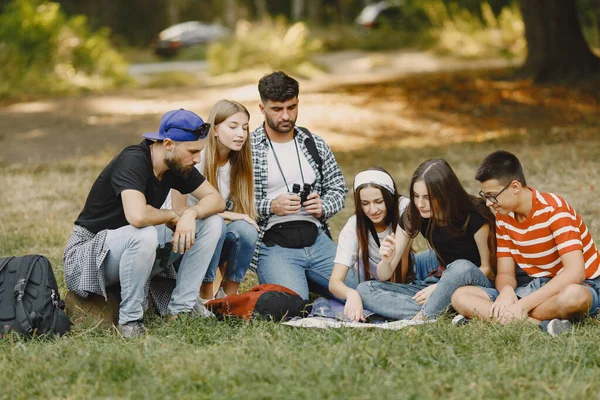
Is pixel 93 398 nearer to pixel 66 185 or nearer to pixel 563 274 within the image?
pixel 563 274

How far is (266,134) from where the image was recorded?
222 inches

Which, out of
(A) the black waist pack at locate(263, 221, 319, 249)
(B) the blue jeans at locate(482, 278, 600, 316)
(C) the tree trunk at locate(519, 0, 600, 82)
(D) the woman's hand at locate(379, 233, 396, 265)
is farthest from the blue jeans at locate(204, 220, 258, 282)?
(C) the tree trunk at locate(519, 0, 600, 82)

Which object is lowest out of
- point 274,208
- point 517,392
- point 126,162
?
point 517,392

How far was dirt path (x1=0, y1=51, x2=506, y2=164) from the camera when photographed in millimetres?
12695

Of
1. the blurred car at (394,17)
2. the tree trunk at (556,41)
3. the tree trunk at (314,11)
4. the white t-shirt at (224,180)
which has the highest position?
the tree trunk at (314,11)

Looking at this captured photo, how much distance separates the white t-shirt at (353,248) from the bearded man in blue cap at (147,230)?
77 centimetres

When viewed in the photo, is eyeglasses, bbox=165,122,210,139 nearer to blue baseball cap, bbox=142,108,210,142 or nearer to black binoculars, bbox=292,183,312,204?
blue baseball cap, bbox=142,108,210,142

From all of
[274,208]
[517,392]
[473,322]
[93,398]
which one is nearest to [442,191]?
[473,322]

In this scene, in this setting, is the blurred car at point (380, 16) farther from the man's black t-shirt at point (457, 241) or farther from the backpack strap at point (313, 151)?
the man's black t-shirt at point (457, 241)

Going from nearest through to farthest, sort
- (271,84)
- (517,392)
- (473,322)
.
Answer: (517,392) < (473,322) < (271,84)

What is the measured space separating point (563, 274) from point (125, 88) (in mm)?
15612

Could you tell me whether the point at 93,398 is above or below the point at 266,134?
below

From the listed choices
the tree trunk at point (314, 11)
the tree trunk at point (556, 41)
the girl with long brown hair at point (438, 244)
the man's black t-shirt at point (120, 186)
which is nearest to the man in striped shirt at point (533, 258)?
the girl with long brown hair at point (438, 244)

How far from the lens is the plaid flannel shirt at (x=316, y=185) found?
18.0 ft
